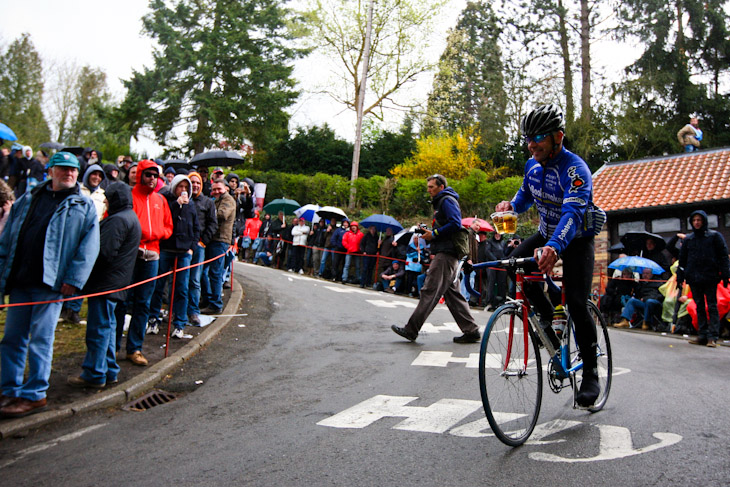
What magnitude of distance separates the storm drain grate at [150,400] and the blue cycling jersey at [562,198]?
3945 mm

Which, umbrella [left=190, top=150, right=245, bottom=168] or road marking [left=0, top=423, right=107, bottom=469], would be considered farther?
umbrella [left=190, top=150, right=245, bottom=168]

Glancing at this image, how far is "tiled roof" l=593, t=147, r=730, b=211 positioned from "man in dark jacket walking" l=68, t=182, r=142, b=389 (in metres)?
19.3

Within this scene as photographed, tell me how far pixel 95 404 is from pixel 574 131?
90.8 ft

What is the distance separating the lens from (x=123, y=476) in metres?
4.11

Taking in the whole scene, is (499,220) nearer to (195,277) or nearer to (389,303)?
(195,277)

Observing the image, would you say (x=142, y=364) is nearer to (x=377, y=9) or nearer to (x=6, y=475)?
(x=6, y=475)

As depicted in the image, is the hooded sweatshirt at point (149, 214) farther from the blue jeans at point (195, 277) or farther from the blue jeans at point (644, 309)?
the blue jeans at point (644, 309)

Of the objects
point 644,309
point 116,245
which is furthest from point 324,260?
point 116,245

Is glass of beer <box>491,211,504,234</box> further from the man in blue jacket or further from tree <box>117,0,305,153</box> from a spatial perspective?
tree <box>117,0,305,153</box>

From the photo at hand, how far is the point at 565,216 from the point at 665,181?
20.7 m

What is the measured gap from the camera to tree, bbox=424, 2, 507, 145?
1369 inches

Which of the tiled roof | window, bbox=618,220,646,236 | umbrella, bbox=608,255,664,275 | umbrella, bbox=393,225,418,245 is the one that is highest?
the tiled roof

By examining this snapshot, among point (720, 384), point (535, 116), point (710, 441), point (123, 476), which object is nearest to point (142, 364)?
point (123, 476)

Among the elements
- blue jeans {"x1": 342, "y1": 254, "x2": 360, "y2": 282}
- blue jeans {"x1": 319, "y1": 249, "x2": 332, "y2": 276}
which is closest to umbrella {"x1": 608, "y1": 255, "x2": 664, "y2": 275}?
blue jeans {"x1": 342, "y1": 254, "x2": 360, "y2": 282}
